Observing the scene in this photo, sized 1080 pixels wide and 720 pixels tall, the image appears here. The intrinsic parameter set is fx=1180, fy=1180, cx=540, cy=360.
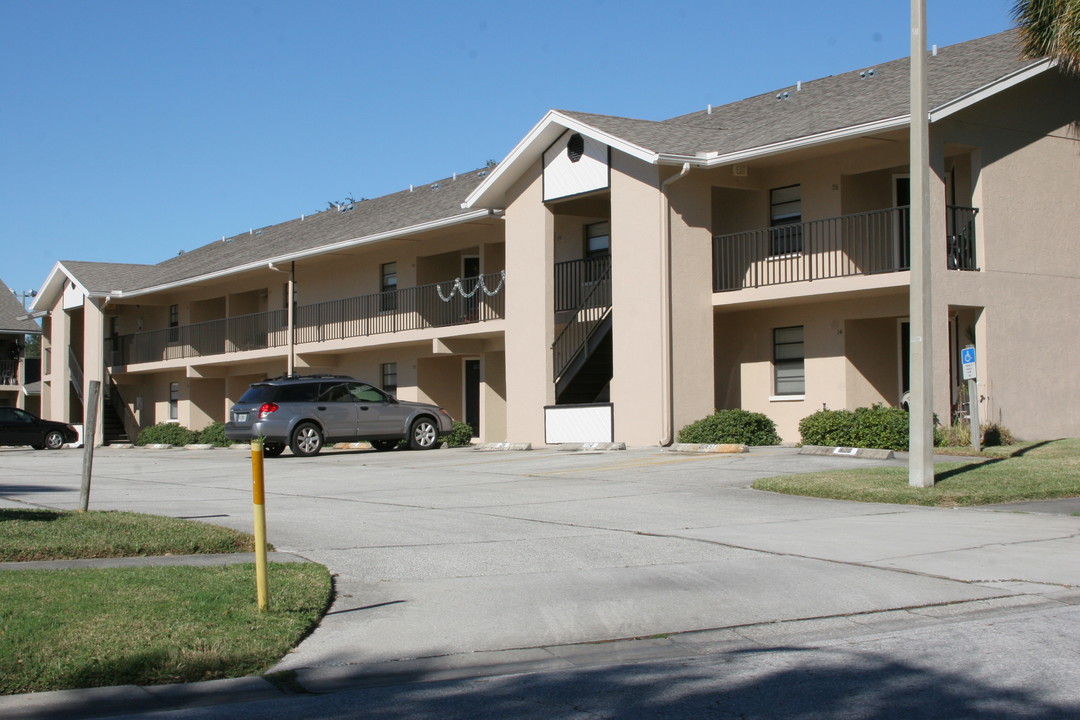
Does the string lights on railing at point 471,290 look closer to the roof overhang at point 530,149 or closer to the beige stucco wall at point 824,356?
the roof overhang at point 530,149

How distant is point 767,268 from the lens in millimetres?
23156

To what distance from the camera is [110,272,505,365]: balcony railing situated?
98.2 ft

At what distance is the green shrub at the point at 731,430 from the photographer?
2159cm

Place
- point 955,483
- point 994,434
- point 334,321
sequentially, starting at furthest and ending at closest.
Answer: point 334,321 < point 994,434 < point 955,483

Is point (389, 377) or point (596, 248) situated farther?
point (389, 377)

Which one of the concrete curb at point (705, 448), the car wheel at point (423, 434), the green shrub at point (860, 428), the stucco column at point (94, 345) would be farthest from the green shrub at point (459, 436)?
the stucco column at point (94, 345)

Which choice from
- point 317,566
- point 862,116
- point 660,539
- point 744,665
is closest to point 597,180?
point 862,116

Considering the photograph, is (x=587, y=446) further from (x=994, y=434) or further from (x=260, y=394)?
(x=994, y=434)

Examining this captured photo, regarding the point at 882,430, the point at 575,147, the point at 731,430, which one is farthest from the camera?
the point at 575,147

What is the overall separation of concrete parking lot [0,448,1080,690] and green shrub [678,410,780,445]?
355 cm

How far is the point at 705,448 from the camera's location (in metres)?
20.9

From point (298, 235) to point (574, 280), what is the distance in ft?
49.9

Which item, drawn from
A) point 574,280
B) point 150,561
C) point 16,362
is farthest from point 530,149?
point 16,362

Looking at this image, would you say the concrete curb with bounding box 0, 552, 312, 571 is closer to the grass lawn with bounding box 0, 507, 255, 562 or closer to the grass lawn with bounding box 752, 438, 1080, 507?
the grass lawn with bounding box 0, 507, 255, 562
